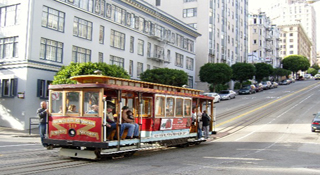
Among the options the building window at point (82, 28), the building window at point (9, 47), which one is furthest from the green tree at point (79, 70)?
the building window at point (82, 28)

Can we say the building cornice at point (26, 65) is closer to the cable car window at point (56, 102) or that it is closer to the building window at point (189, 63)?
the cable car window at point (56, 102)

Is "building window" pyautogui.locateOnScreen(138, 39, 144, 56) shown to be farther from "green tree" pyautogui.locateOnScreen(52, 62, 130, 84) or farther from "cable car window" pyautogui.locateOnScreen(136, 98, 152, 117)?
"cable car window" pyautogui.locateOnScreen(136, 98, 152, 117)

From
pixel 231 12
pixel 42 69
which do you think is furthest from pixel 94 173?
pixel 231 12

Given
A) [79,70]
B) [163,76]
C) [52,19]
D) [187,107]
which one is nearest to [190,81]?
[163,76]

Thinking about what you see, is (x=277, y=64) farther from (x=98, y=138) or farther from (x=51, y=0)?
(x=98, y=138)

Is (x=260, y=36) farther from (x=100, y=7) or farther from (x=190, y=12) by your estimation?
(x=100, y=7)

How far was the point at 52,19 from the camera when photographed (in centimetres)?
3025

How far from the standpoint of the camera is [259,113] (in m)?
35.1

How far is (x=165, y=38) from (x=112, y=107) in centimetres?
3752

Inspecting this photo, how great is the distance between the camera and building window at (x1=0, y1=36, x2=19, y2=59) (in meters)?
28.6

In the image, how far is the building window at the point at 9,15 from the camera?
2889 cm

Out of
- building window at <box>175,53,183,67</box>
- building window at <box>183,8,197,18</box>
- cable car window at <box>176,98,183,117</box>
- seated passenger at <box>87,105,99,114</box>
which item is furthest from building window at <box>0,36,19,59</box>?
building window at <box>183,8,197,18</box>

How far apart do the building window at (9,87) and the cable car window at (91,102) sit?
19459 mm

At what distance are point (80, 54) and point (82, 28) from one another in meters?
2.68
